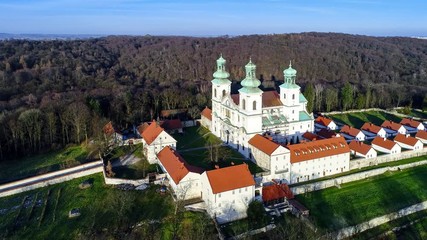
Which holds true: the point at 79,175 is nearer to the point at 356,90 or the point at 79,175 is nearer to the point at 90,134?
the point at 90,134

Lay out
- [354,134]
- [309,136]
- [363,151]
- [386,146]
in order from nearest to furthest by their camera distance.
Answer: [363,151], [386,146], [309,136], [354,134]

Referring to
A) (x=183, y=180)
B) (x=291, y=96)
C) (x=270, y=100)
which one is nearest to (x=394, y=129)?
(x=291, y=96)

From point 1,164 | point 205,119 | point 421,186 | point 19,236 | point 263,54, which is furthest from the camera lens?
point 263,54

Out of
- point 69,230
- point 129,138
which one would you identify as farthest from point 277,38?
point 69,230

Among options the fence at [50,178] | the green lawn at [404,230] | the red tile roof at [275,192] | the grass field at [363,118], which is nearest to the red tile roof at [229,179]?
the red tile roof at [275,192]

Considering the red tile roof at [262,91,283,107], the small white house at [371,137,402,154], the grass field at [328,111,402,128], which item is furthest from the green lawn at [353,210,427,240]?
the grass field at [328,111,402,128]

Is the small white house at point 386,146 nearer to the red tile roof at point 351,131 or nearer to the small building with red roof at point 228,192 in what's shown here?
the red tile roof at point 351,131

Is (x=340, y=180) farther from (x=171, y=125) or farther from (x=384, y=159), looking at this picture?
(x=171, y=125)
